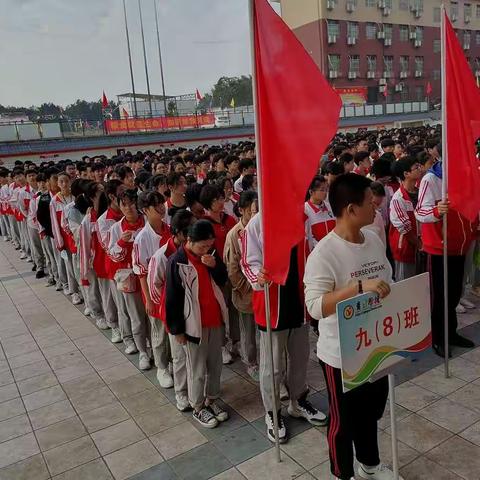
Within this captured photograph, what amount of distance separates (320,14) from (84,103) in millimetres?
33015

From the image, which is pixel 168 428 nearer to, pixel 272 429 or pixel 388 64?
pixel 272 429

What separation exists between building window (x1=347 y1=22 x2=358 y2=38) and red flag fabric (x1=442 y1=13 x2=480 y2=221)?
3647 centimetres

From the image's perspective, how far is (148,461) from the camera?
3.02m

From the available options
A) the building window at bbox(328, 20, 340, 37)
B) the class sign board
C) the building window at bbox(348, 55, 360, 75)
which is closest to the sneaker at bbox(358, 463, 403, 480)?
the class sign board

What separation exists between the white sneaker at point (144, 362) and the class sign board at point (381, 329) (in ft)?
8.60

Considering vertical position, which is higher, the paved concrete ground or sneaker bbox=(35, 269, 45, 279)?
sneaker bbox=(35, 269, 45, 279)

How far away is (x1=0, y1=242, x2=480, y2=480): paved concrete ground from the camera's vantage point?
286 cm

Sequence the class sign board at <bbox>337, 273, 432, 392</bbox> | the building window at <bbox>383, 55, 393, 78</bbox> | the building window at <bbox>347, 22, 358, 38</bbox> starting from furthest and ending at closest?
the building window at <bbox>383, 55, 393, 78</bbox>
the building window at <bbox>347, 22, 358, 38</bbox>
the class sign board at <bbox>337, 273, 432, 392</bbox>

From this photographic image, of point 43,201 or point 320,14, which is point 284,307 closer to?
point 43,201

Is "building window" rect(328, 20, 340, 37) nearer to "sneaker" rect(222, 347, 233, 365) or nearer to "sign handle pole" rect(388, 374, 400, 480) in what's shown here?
"sneaker" rect(222, 347, 233, 365)

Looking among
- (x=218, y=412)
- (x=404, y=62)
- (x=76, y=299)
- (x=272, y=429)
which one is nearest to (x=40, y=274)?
(x=76, y=299)

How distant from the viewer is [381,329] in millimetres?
2180

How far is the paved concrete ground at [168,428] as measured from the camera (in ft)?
9.38

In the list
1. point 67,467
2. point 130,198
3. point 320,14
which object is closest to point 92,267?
point 130,198
